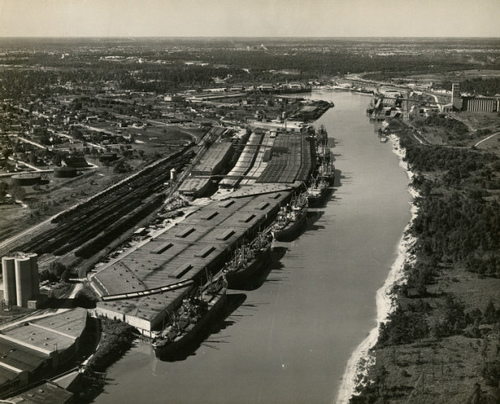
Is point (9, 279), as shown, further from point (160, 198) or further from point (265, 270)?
point (160, 198)

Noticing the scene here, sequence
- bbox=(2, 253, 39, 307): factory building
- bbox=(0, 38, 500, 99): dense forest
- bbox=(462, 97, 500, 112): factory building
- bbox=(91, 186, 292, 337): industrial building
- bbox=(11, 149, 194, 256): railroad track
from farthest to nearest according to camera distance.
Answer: bbox=(0, 38, 500, 99): dense forest
bbox=(462, 97, 500, 112): factory building
bbox=(11, 149, 194, 256): railroad track
bbox=(2, 253, 39, 307): factory building
bbox=(91, 186, 292, 337): industrial building

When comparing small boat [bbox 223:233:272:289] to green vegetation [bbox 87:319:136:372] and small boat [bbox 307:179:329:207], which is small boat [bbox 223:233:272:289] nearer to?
green vegetation [bbox 87:319:136:372]

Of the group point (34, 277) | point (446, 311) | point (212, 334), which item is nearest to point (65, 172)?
point (34, 277)

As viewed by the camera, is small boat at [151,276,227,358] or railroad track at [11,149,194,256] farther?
railroad track at [11,149,194,256]

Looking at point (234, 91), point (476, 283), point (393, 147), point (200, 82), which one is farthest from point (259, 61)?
point (476, 283)

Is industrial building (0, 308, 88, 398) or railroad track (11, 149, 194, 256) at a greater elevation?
railroad track (11, 149, 194, 256)

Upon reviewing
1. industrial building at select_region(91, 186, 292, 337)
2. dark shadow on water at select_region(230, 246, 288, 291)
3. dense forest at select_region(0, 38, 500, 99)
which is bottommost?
dark shadow on water at select_region(230, 246, 288, 291)

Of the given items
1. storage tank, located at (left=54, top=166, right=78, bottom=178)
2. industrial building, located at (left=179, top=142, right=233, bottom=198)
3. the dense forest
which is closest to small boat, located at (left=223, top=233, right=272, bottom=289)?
industrial building, located at (left=179, top=142, right=233, bottom=198)

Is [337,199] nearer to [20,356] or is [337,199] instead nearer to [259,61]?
[20,356]
